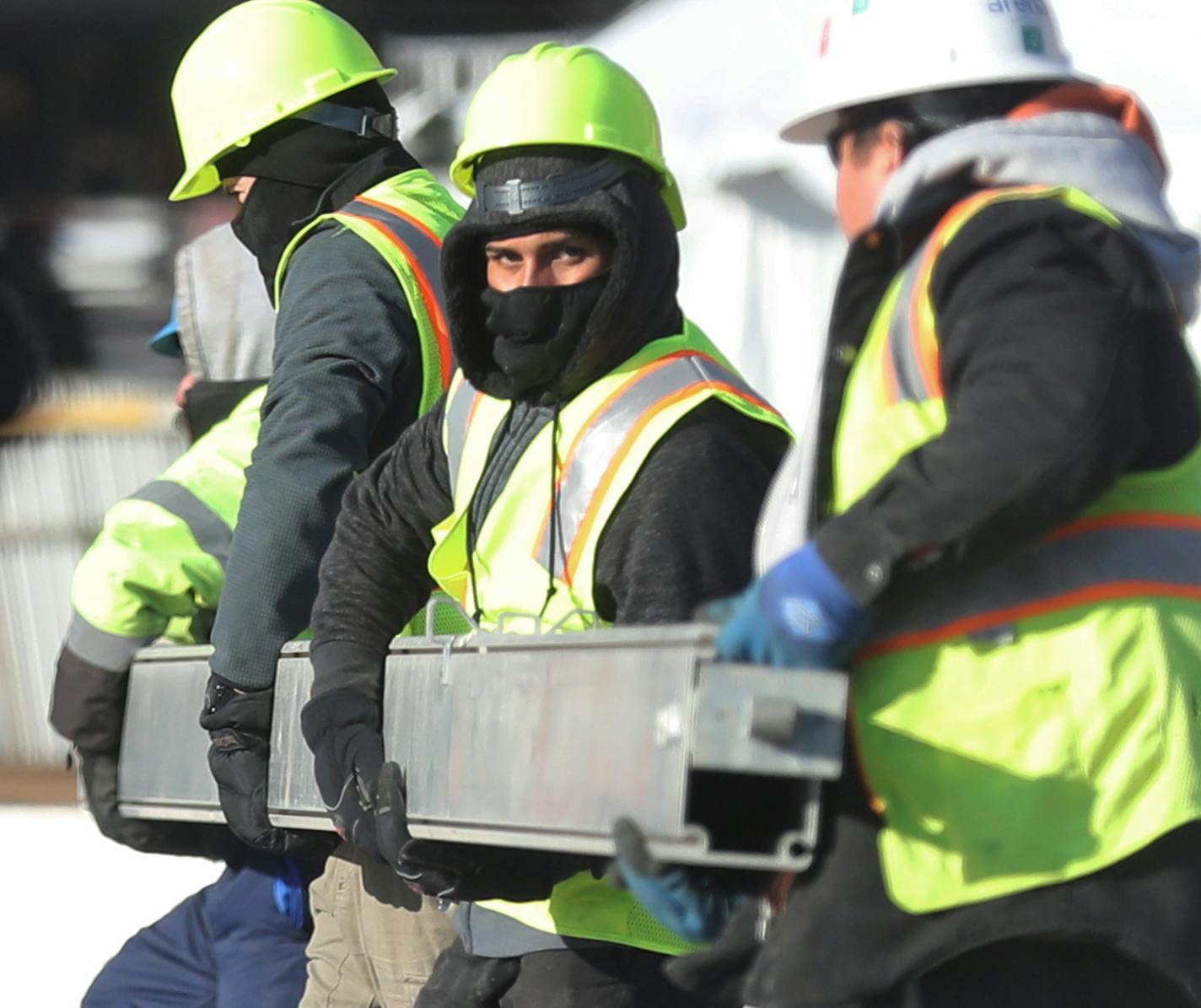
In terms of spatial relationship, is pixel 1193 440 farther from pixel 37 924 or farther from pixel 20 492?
pixel 20 492

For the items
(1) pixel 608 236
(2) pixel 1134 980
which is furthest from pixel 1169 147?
(2) pixel 1134 980

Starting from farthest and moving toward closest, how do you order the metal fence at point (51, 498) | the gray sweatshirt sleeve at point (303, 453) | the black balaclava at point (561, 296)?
1. the metal fence at point (51, 498)
2. the gray sweatshirt sleeve at point (303, 453)
3. the black balaclava at point (561, 296)

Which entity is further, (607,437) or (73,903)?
(73,903)

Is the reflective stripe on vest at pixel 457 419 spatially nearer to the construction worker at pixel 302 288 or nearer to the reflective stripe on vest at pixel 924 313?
the construction worker at pixel 302 288

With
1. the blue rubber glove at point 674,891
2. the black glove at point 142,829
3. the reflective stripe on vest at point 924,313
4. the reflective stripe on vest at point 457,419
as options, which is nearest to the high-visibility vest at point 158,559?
the black glove at point 142,829

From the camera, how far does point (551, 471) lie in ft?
8.50

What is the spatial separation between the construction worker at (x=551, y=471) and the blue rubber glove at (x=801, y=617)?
1.56ft

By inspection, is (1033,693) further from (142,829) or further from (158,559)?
(142,829)

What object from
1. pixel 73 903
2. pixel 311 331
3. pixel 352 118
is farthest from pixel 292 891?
pixel 73 903

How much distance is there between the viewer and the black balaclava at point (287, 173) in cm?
354

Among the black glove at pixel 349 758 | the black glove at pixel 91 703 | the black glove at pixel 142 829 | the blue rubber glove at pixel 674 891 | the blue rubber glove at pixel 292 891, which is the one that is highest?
the blue rubber glove at pixel 674 891

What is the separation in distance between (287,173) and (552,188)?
97cm

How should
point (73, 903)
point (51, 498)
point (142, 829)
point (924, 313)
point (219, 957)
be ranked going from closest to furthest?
point (924, 313) → point (142, 829) → point (219, 957) → point (73, 903) → point (51, 498)

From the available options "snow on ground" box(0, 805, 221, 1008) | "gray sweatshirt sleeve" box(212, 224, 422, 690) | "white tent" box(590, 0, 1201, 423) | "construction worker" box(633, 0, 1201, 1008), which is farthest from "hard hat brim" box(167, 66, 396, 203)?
"snow on ground" box(0, 805, 221, 1008)
